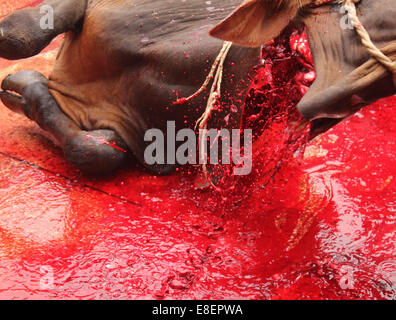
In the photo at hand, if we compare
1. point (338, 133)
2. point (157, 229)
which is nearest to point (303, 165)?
point (338, 133)

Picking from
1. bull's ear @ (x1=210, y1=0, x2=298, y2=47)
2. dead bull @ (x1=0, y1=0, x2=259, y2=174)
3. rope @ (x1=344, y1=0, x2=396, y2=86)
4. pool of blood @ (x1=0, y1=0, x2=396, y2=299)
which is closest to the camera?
rope @ (x1=344, y1=0, x2=396, y2=86)

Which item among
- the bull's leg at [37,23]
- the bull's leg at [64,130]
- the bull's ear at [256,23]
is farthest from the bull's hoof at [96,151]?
the bull's ear at [256,23]

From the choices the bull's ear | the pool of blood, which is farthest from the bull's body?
the pool of blood

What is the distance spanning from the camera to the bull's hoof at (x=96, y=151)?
247 centimetres

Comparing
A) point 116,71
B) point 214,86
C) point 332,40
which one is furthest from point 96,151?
point 332,40

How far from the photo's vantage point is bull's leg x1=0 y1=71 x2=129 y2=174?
8.14 feet

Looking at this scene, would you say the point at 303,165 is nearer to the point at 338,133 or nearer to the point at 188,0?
the point at 338,133

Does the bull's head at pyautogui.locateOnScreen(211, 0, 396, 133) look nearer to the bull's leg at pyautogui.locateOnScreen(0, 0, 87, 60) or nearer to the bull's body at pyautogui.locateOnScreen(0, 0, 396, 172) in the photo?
the bull's body at pyautogui.locateOnScreen(0, 0, 396, 172)

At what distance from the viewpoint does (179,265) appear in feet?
6.41

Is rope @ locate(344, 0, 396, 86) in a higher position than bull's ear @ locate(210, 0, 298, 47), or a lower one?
lower

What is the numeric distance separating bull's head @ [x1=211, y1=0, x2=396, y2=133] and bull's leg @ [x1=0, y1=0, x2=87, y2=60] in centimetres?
109

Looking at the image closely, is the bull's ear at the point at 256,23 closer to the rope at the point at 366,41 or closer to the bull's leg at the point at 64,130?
the rope at the point at 366,41

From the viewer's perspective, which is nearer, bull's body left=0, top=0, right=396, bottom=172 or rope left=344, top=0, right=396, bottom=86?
rope left=344, top=0, right=396, bottom=86

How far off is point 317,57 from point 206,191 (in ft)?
2.93
